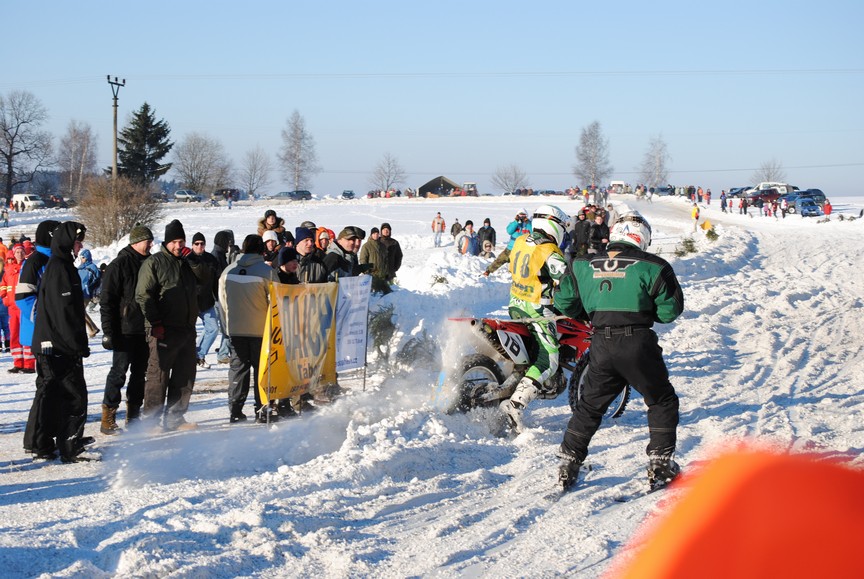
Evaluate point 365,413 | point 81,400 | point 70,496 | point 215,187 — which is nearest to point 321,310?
point 365,413

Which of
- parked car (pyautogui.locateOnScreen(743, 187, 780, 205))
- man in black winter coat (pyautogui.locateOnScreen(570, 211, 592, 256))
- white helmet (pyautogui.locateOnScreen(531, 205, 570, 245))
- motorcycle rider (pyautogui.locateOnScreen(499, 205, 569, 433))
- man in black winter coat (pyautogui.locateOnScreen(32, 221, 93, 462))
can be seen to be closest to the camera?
man in black winter coat (pyautogui.locateOnScreen(32, 221, 93, 462))

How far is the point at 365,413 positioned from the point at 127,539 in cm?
327

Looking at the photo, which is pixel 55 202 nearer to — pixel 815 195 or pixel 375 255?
pixel 815 195

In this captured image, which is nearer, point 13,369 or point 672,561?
point 672,561

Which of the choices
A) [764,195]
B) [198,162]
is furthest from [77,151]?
[764,195]

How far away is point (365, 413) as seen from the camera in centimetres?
805

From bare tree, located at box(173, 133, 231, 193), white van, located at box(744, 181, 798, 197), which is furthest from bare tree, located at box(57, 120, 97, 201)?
white van, located at box(744, 181, 798, 197)

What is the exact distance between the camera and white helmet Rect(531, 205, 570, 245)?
7.79 meters

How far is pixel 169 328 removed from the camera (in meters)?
8.14

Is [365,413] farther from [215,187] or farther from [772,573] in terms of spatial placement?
[215,187]

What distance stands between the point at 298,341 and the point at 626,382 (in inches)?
144

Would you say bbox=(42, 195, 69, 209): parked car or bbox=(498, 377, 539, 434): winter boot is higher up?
bbox=(42, 195, 69, 209): parked car

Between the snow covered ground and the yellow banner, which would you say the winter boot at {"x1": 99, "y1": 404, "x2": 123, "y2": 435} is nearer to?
the snow covered ground

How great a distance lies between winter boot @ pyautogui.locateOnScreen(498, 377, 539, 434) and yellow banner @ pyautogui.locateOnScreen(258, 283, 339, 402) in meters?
2.10
